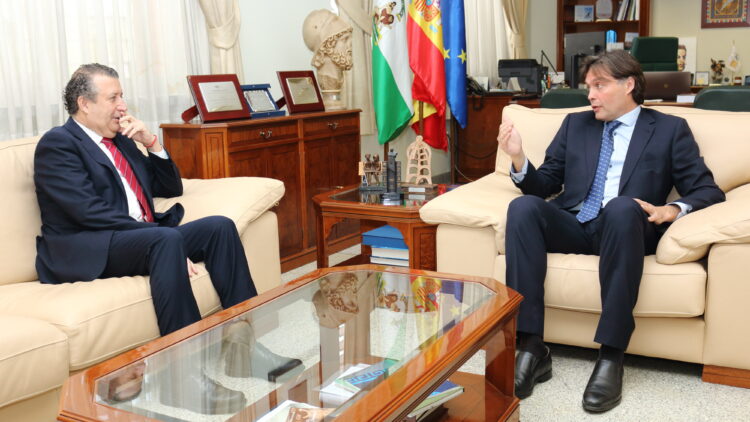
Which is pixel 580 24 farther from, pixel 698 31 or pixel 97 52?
pixel 97 52

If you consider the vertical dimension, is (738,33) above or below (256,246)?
above

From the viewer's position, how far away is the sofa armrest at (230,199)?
9.06 ft

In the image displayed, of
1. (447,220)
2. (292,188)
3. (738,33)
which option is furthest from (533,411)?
(738,33)

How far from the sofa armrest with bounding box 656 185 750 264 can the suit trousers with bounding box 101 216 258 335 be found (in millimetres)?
1363

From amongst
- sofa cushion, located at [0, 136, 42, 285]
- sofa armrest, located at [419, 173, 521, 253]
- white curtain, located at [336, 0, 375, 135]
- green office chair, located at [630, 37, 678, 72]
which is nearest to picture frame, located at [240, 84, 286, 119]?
white curtain, located at [336, 0, 375, 135]

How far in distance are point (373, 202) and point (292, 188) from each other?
0.96 metres

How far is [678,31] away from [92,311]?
7499mm

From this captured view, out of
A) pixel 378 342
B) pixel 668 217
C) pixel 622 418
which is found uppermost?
pixel 668 217

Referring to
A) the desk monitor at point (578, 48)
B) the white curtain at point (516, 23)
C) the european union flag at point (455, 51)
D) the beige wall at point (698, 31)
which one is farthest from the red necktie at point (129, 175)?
the beige wall at point (698, 31)

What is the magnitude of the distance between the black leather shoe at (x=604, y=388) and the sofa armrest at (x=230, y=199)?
4.30 ft

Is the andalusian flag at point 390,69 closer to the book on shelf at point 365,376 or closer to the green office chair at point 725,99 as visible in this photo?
the green office chair at point 725,99

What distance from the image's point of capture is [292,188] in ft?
12.8

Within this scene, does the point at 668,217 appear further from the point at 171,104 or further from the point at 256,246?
the point at 171,104

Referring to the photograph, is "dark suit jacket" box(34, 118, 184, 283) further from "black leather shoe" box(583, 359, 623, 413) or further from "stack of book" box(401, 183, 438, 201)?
"black leather shoe" box(583, 359, 623, 413)
